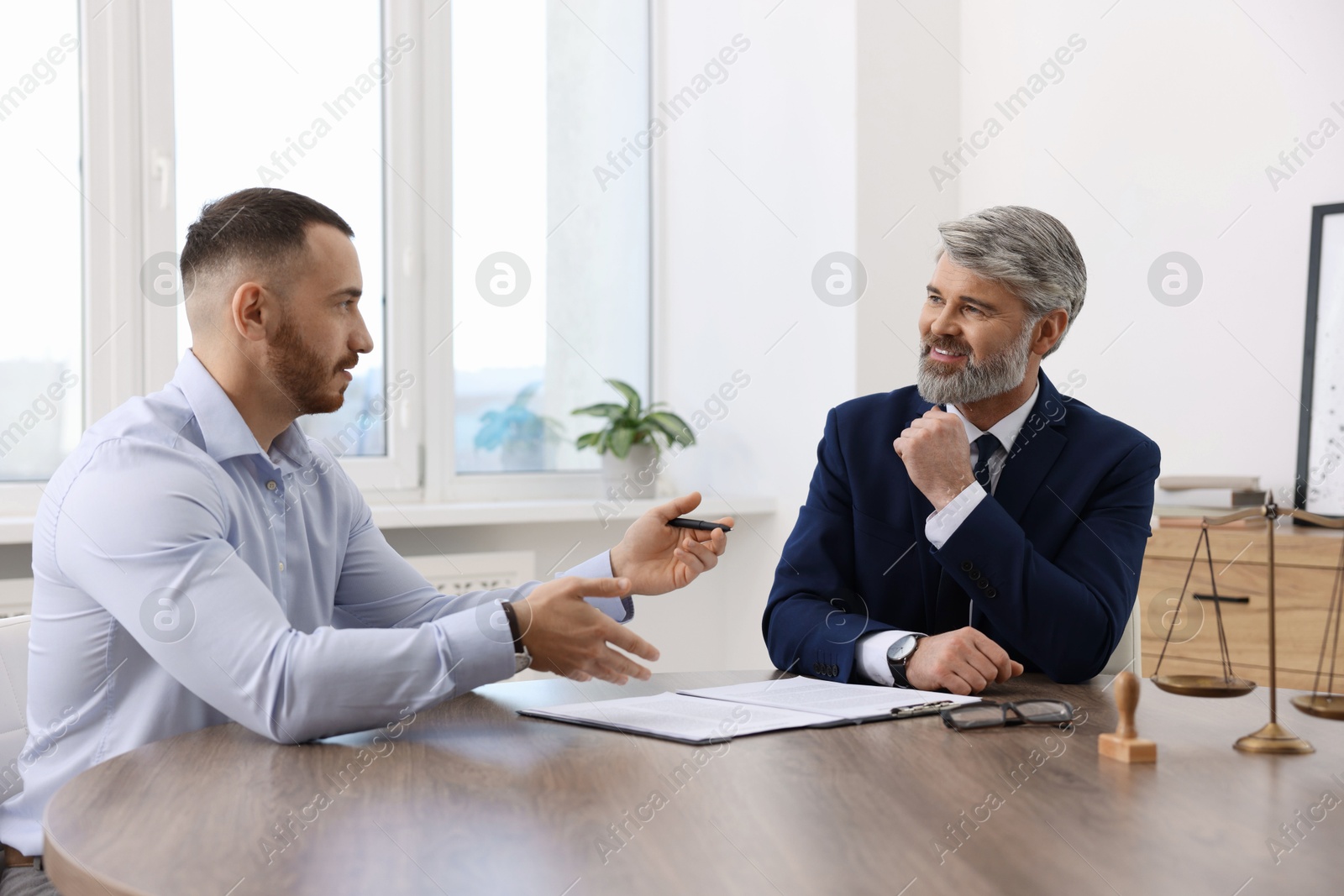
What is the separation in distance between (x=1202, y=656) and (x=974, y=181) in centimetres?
159

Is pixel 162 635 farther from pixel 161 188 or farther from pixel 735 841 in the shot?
pixel 161 188

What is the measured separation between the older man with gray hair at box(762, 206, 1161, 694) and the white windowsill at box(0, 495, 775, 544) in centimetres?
150

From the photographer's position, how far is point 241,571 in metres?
1.29

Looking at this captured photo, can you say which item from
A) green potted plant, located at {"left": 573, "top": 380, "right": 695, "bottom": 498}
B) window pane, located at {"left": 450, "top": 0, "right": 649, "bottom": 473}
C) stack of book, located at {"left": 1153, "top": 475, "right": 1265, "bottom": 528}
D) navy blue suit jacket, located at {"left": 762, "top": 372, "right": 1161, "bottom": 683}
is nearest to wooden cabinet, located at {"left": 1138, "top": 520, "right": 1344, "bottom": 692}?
stack of book, located at {"left": 1153, "top": 475, "right": 1265, "bottom": 528}

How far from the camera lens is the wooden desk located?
0.84 metres

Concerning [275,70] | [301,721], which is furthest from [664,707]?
[275,70]

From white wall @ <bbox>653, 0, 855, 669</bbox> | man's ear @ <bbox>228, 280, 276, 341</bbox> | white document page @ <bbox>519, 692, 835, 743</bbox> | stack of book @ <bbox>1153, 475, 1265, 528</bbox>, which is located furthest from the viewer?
white wall @ <bbox>653, 0, 855, 669</bbox>

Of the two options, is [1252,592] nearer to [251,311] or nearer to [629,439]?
[629,439]

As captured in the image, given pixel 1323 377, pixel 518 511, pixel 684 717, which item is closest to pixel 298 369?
pixel 684 717

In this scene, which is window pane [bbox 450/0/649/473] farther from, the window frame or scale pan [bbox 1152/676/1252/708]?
scale pan [bbox 1152/676/1252/708]

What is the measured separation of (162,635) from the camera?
4.16ft

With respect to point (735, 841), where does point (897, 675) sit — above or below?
below

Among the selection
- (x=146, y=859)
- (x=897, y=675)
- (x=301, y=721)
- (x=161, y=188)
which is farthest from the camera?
(x=161, y=188)

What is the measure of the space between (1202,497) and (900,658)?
1586 millimetres
